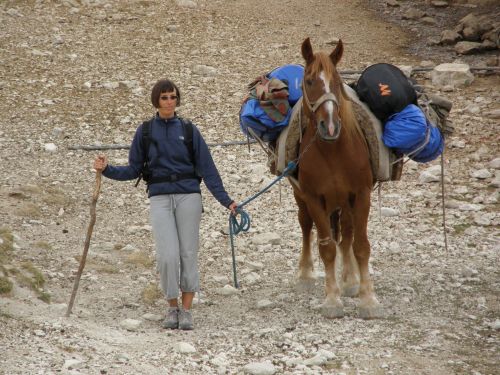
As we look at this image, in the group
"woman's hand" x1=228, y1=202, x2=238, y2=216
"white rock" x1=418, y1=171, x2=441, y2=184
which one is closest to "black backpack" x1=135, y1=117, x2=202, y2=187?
"woman's hand" x1=228, y1=202, x2=238, y2=216

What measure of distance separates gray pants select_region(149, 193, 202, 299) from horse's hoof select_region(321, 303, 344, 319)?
44.0 inches

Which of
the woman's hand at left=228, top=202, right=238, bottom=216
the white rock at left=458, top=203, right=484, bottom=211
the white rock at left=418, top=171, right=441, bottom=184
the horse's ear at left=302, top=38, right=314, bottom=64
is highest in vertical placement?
the horse's ear at left=302, top=38, right=314, bottom=64

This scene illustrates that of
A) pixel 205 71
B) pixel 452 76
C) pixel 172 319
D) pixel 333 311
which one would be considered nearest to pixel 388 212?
pixel 333 311

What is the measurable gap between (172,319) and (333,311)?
1280 mm

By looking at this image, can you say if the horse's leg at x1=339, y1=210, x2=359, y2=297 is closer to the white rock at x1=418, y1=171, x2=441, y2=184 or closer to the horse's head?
the horse's head

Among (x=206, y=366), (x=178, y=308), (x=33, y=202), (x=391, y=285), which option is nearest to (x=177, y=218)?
(x=178, y=308)

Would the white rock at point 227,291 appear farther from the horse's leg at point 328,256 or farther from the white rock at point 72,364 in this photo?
the white rock at point 72,364

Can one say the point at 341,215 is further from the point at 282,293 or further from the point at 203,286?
the point at 203,286

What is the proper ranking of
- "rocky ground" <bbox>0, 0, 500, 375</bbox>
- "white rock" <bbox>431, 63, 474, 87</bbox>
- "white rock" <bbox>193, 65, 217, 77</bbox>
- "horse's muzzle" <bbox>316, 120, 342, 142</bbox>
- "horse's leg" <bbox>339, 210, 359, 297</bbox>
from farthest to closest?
"white rock" <bbox>193, 65, 217, 77</bbox> → "white rock" <bbox>431, 63, 474, 87</bbox> → "horse's leg" <bbox>339, 210, 359, 297</bbox> → "horse's muzzle" <bbox>316, 120, 342, 142</bbox> → "rocky ground" <bbox>0, 0, 500, 375</bbox>

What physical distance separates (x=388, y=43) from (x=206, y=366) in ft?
37.7

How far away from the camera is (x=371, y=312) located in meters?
7.02

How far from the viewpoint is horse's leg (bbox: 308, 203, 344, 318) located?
7.01 meters

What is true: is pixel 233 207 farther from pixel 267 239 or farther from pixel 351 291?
pixel 267 239

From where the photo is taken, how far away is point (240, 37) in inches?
646
